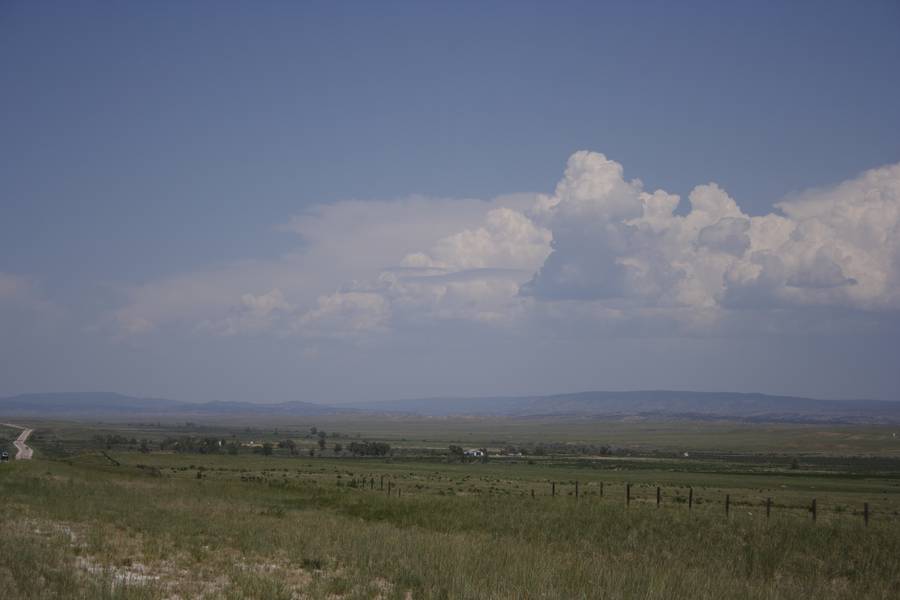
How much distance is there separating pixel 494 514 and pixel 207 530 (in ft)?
36.7

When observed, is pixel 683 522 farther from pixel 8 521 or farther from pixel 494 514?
pixel 8 521

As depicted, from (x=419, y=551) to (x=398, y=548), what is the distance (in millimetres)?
653

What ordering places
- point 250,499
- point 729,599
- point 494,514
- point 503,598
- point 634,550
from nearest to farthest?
point 503,598 < point 729,599 < point 634,550 < point 494,514 < point 250,499

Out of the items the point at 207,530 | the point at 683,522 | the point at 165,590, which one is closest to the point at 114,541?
the point at 207,530

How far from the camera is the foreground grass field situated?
1334cm

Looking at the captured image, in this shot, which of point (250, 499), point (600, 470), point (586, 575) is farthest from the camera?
point (600, 470)

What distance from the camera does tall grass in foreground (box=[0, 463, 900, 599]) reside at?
13.3 m

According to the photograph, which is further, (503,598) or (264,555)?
(264,555)

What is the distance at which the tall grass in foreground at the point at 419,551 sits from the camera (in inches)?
523

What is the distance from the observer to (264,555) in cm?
1706

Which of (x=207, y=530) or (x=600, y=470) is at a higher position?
(x=207, y=530)

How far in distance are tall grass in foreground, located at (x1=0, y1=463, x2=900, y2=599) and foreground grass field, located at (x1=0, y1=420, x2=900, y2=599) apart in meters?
0.06

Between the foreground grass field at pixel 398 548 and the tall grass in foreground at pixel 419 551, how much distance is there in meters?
0.06

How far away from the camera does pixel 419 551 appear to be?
1733 cm
